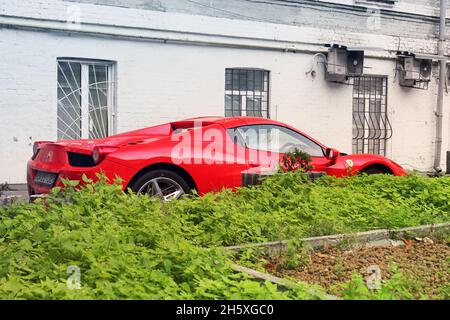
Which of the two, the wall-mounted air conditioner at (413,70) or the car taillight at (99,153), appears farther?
the wall-mounted air conditioner at (413,70)

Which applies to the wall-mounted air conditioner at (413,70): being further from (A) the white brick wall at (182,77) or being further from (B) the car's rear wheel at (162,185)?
(B) the car's rear wheel at (162,185)

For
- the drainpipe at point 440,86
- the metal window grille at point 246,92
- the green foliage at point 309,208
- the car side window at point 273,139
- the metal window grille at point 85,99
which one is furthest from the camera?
the drainpipe at point 440,86

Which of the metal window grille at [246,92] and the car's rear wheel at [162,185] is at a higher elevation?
the metal window grille at [246,92]

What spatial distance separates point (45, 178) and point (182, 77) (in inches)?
271

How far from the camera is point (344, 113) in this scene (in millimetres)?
→ 18359

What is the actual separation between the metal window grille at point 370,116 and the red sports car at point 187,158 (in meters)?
7.99

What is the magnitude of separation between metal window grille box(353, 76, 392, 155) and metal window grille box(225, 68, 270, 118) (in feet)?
9.66

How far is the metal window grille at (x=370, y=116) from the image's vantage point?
18.8 meters

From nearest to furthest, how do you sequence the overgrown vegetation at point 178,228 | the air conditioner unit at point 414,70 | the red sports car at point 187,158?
the overgrown vegetation at point 178,228 < the red sports car at point 187,158 < the air conditioner unit at point 414,70

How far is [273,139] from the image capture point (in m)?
10.2

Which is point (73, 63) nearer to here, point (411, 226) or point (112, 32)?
point (112, 32)

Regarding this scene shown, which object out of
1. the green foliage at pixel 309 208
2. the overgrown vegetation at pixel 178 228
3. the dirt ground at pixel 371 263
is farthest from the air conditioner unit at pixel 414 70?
the dirt ground at pixel 371 263

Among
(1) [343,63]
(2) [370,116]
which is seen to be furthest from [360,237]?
(2) [370,116]
